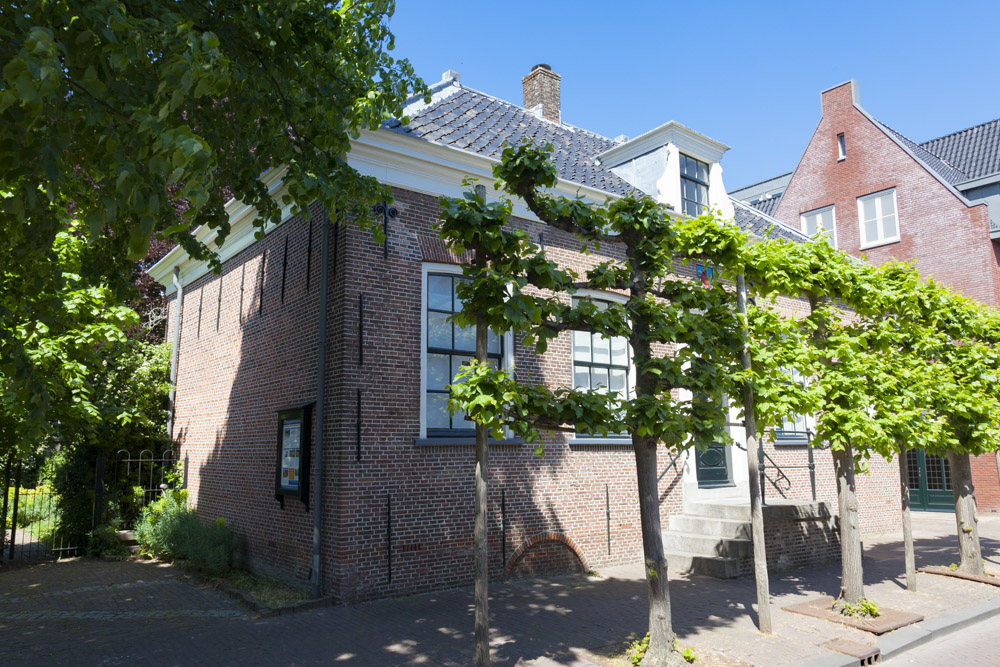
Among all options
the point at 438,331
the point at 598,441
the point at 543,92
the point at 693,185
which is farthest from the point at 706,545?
the point at 543,92

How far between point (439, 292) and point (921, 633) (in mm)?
6971

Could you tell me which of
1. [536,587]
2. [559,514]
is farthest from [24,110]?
[559,514]

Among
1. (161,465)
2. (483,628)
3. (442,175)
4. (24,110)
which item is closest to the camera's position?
(24,110)

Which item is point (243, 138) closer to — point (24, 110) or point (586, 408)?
point (24, 110)

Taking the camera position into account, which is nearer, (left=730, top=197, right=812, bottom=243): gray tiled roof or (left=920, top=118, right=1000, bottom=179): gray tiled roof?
(left=730, top=197, right=812, bottom=243): gray tiled roof

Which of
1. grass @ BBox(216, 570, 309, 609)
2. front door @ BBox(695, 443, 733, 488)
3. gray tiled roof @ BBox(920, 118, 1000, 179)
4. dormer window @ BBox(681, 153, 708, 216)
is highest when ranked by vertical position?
gray tiled roof @ BBox(920, 118, 1000, 179)

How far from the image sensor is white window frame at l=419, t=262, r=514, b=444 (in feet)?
29.3

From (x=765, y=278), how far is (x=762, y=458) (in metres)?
5.45

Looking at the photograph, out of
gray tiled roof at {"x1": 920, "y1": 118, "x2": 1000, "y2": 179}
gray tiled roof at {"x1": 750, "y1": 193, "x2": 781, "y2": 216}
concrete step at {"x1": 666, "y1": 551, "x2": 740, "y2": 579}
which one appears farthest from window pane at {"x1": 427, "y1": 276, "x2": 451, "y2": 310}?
gray tiled roof at {"x1": 920, "y1": 118, "x2": 1000, "y2": 179}

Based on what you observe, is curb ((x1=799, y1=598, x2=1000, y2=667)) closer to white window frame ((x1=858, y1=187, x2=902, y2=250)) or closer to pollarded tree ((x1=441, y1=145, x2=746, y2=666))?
pollarded tree ((x1=441, y1=145, x2=746, y2=666))

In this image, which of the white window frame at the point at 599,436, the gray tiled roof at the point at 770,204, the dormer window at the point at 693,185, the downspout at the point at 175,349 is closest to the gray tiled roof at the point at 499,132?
the dormer window at the point at 693,185

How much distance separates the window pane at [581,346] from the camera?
1088cm

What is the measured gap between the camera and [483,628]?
5.02m

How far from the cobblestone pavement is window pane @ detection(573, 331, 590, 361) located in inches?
130
